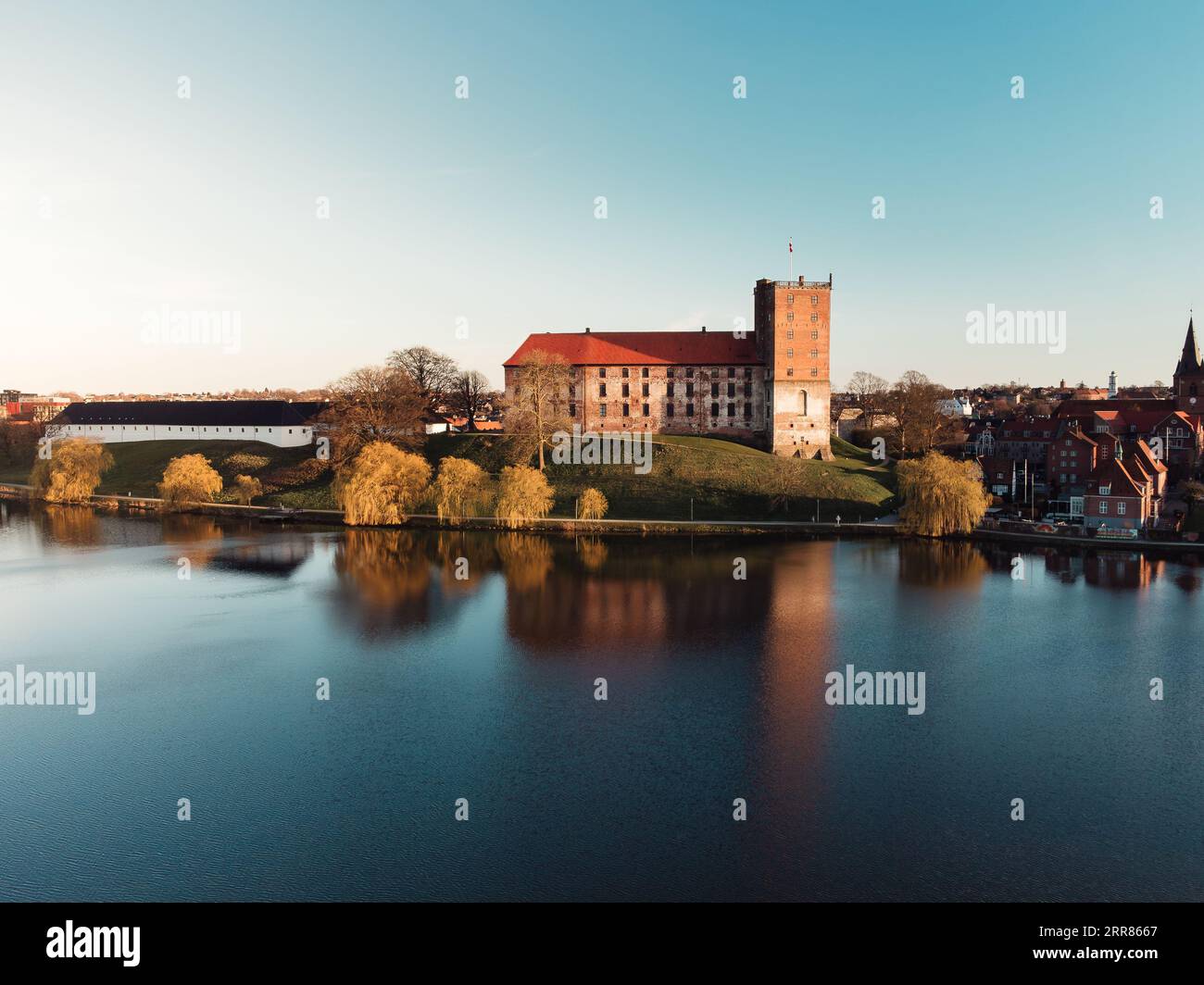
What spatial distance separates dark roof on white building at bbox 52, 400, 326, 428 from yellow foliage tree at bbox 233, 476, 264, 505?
19377 millimetres

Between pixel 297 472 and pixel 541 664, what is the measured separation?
53031mm

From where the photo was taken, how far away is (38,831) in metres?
17.7

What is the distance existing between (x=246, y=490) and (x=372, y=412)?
12682mm

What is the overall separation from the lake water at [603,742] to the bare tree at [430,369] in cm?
4938

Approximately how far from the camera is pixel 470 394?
316ft

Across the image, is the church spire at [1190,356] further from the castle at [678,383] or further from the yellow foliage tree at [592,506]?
the yellow foliage tree at [592,506]

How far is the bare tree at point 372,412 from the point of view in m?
70.2

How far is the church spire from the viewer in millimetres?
83750

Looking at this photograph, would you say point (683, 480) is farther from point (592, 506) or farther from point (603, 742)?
point (603, 742)

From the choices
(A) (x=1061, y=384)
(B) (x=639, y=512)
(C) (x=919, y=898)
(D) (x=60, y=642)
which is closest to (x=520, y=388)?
(B) (x=639, y=512)

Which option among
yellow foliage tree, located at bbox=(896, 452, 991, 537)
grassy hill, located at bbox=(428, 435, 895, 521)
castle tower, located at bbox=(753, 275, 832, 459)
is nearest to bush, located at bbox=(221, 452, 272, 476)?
grassy hill, located at bbox=(428, 435, 895, 521)

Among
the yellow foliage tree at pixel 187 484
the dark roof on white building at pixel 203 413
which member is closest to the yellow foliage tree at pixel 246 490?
the yellow foliage tree at pixel 187 484

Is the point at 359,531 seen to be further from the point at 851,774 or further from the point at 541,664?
the point at 851,774

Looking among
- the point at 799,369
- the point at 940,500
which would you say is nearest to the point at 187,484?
the point at 799,369
